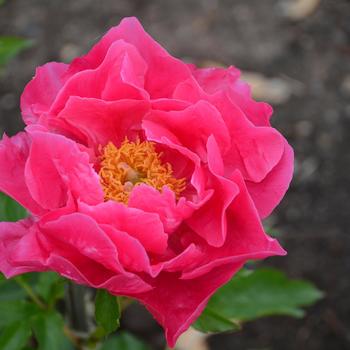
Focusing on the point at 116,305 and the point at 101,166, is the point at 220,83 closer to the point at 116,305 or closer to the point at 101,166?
the point at 101,166

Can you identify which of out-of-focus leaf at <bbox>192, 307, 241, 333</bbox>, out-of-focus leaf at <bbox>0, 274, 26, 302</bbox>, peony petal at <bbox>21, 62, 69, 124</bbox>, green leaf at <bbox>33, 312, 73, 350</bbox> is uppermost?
peony petal at <bbox>21, 62, 69, 124</bbox>

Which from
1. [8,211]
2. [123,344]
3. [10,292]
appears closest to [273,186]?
[8,211]

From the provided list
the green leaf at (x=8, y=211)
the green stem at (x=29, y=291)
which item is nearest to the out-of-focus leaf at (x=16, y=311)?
the green stem at (x=29, y=291)

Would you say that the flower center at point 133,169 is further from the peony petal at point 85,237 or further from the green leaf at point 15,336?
the green leaf at point 15,336

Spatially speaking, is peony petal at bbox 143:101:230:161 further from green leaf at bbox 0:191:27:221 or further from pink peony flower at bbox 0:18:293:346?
green leaf at bbox 0:191:27:221

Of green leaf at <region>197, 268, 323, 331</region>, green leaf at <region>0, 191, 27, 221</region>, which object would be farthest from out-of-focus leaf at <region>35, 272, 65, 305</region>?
green leaf at <region>197, 268, 323, 331</region>

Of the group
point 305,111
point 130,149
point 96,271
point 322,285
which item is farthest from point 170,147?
point 305,111
